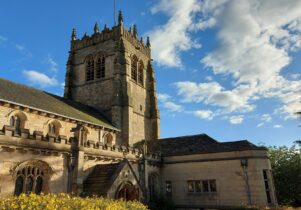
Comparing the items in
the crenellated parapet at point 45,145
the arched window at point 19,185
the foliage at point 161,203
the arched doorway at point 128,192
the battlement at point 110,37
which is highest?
the battlement at point 110,37

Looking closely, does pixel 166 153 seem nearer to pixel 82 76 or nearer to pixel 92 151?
pixel 92 151

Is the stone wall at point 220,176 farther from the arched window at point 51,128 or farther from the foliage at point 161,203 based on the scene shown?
the arched window at point 51,128

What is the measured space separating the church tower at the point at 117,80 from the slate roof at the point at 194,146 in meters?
3.68

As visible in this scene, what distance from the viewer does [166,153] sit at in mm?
27531

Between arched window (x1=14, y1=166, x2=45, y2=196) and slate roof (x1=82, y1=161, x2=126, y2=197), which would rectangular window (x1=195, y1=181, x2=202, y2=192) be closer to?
slate roof (x1=82, y1=161, x2=126, y2=197)

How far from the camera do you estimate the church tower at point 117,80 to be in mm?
33125

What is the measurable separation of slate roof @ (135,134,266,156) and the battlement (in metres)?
14.9

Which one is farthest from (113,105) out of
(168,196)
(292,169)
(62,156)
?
(292,169)

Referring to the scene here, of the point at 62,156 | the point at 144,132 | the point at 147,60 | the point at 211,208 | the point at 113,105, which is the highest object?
the point at 147,60

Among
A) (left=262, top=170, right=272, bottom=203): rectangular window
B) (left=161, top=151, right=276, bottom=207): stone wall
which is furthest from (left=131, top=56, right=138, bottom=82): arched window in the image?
(left=262, top=170, right=272, bottom=203): rectangular window

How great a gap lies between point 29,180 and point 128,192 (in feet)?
21.2

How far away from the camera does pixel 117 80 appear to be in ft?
113

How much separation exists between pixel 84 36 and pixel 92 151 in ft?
81.8

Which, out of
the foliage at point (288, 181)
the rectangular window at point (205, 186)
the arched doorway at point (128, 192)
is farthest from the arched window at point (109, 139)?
the foliage at point (288, 181)
